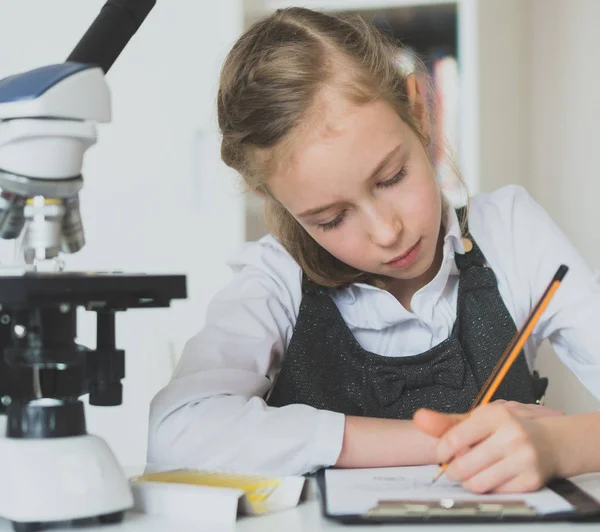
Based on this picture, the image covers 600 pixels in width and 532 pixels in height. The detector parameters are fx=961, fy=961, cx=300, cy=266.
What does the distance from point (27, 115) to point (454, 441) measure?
1.43 ft

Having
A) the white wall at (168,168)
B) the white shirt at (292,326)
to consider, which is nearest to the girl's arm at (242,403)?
the white shirt at (292,326)

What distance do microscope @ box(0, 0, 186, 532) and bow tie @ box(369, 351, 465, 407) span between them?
1.69ft

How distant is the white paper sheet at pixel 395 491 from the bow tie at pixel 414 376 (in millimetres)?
334

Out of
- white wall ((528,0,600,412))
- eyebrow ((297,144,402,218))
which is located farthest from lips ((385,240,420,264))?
white wall ((528,0,600,412))

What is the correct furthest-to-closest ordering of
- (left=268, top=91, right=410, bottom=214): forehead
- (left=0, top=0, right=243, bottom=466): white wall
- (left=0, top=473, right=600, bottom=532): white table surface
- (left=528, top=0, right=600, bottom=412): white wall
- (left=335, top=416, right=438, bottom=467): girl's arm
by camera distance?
(left=528, top=0, right=600, bottom=412): white wall → (left=0, top=0, right=243, bottom=466): white wall → (left=268, top=91, right=410, bottom=214): forehead → (left=335, top=416, right=438, bottom=467): girl's arm → (left=0, top=473, right=600, bottom=532): white table surface

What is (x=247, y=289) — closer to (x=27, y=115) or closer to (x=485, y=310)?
(x=485, y=310)

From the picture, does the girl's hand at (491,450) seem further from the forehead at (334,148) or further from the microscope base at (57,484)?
the forehead at (334,148)

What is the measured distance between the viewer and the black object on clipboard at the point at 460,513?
0.68m

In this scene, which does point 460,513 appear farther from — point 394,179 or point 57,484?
point 394,179

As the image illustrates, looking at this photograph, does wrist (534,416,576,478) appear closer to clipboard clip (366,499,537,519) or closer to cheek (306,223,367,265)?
clipboard clip (366,499,537,519)

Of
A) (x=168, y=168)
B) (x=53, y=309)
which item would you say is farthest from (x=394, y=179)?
(x=168, y=168)

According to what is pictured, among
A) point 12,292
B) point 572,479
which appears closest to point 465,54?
point 572,479

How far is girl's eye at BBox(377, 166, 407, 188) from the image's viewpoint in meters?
1.13

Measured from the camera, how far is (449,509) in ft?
2.30
